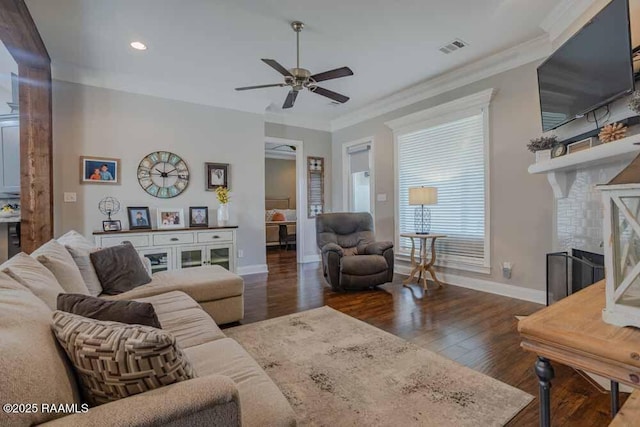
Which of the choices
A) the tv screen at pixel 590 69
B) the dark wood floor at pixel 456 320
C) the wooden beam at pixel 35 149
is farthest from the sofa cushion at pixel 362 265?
the wooden beam at pixel 35 149

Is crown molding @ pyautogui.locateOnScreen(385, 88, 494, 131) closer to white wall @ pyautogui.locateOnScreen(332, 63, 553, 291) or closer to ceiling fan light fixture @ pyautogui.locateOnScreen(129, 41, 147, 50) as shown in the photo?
white wall @ pyautogui.locateOnScreen(332, 63, 553, 291)

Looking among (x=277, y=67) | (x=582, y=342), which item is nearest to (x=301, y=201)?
(x=277, y=67)

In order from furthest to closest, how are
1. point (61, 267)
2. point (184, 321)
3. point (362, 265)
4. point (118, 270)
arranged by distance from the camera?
point (362, 265)
point (118, 270)
point (184, 321)
point (61, 267)

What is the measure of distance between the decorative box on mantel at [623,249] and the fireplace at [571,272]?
5.86 ft

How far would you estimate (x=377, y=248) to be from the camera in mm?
4109

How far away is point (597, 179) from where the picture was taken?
2.39 metres

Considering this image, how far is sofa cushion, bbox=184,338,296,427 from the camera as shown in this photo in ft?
3.21

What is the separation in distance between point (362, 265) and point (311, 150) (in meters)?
3.14

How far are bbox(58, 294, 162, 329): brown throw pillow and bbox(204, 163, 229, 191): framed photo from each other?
3635 mm

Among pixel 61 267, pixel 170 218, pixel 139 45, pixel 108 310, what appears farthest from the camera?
pixel 170 218

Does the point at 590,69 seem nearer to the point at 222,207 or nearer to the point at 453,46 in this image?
the point at 453,46

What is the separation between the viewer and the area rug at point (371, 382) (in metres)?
1.57

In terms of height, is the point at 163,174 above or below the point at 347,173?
below

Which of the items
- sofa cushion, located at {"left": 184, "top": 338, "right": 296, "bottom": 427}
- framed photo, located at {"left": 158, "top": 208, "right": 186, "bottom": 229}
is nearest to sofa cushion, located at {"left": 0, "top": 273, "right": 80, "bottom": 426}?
sofa cushion, located at {"left": 184, "top": 338, "right": 296, "bottom": 427}
